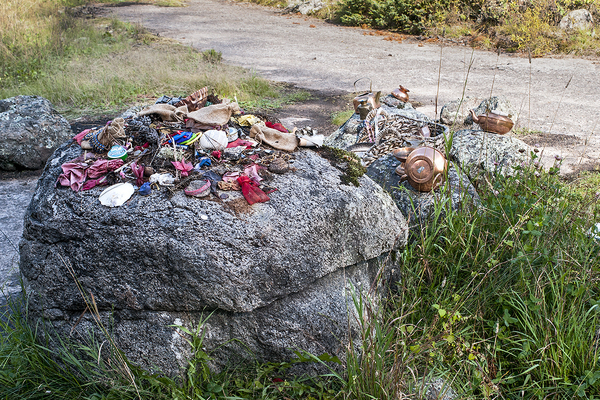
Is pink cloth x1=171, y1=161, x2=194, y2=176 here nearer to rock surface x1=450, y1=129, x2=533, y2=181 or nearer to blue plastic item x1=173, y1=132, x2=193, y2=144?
blue plastic item x1=173, y1=132, x2=193, y2=144

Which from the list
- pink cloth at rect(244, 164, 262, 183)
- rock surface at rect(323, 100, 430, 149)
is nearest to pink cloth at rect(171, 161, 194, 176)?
pink cloth at rect(244, 164, 262, 183)

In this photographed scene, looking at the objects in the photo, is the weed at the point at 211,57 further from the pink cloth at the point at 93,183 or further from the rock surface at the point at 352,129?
the pink cloth at the point at 93,183

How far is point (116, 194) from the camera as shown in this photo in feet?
7.08

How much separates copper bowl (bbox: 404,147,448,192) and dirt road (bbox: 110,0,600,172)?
2102 mm

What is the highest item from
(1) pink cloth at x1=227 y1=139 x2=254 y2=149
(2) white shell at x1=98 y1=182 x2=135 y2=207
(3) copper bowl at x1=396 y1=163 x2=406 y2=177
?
(1) pink cloth at x1=227 y1=139 x2=254 y2=149

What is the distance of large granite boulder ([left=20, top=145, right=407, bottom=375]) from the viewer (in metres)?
2.03

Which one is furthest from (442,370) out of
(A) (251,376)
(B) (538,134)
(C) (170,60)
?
(C) (170,60)

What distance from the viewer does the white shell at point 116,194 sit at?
2137mm

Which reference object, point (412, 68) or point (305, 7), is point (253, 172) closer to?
point (412, 68)

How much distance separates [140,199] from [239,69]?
6.74 meters

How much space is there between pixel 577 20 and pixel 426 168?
10.8m

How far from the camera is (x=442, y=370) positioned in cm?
213

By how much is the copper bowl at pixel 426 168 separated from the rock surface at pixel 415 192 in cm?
8

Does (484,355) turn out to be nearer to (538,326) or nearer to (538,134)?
(538,326)
